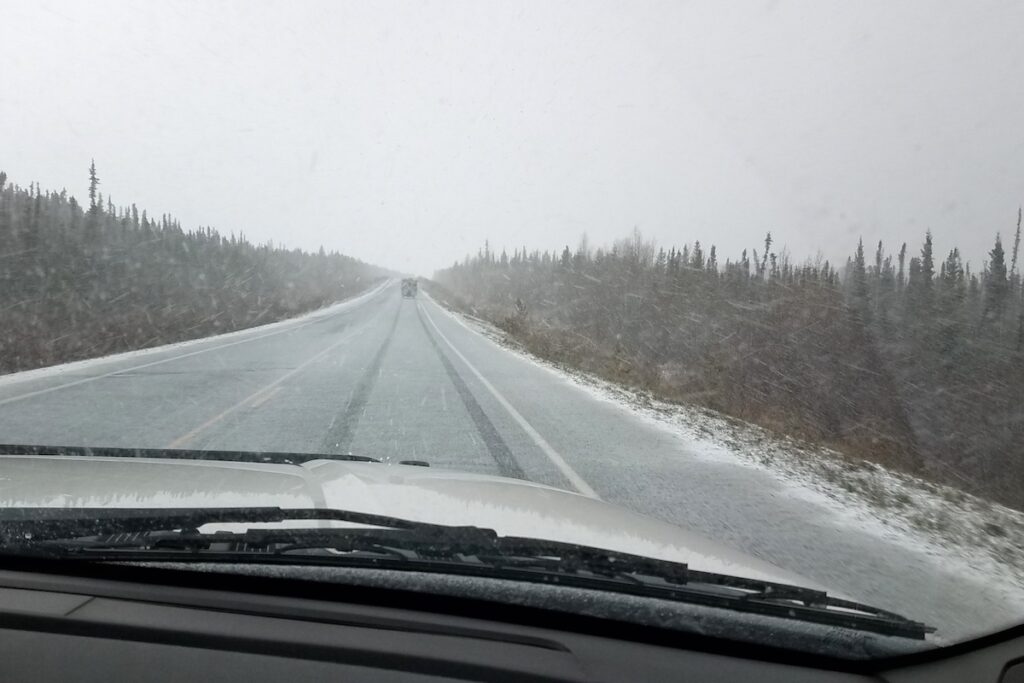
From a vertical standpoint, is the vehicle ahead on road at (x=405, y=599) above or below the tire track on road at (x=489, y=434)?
above

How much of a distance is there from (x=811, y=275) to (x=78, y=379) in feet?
68.4

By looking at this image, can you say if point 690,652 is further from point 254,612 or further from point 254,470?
point 254,470

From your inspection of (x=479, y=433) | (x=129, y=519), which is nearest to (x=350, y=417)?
(x=479, y=433)

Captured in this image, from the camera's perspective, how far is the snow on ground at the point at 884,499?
16.5 feet

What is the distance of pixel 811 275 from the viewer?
76.9ft

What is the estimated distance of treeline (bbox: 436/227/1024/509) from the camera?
13.8 m

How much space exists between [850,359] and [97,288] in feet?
101

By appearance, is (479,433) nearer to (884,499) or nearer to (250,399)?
(250,399)

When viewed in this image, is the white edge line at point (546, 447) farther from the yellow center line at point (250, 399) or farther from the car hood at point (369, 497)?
the yellow center line at point (250, 399)

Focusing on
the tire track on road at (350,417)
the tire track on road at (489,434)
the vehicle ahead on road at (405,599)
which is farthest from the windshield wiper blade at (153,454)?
the tire track on road at (350,417)

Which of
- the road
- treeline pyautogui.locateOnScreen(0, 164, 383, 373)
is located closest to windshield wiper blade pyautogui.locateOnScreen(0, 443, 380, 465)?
the road

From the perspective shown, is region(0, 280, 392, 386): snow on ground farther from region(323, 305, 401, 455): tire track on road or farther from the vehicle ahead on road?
the vehicle ahead on road

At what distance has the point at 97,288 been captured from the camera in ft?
105

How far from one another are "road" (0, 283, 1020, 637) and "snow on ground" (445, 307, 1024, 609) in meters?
0.23
